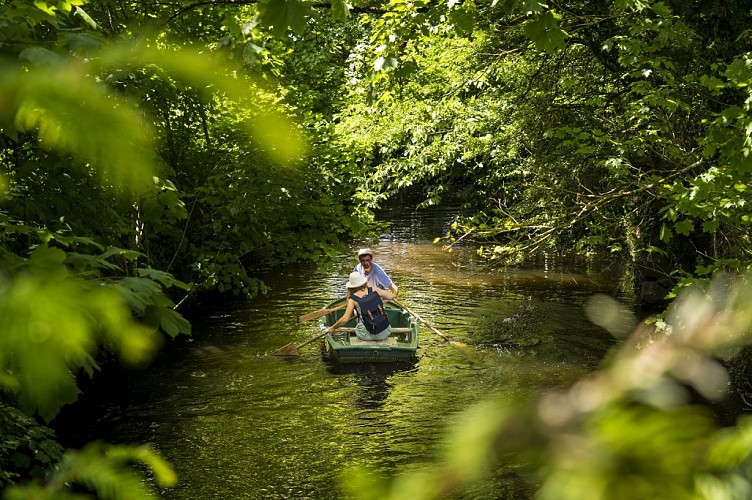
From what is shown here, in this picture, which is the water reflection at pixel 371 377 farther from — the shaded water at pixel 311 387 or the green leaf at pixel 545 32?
the green leaf at pixel 545 32

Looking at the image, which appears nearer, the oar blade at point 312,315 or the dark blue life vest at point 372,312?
the dark blue life vest at point 372,312

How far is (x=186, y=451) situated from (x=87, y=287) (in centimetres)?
920

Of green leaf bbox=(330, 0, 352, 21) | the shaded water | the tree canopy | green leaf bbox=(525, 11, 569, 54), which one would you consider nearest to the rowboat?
the shaded water

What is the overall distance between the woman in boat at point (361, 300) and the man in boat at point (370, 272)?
0.23 metres

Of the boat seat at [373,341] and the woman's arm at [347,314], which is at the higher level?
the woman's arm at [347,314]

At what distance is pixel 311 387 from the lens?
12.3m

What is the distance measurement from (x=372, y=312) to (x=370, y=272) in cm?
82

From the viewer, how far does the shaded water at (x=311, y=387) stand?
30.8ft

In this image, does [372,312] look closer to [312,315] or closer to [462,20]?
[312,315]

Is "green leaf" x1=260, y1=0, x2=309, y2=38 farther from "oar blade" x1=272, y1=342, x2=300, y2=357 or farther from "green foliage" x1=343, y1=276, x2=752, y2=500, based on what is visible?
"oar blade" x1=272, y1=342, x2=300, y2=357

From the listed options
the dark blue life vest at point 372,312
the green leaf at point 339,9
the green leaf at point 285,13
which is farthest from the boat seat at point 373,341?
the green leaf at point 285,13

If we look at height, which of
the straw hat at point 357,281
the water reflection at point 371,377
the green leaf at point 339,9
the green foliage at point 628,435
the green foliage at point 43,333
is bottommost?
the water reflection at point 371,377

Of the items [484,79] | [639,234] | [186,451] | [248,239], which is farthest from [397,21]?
[639,234]

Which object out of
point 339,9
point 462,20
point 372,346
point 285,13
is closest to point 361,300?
point 372,346
